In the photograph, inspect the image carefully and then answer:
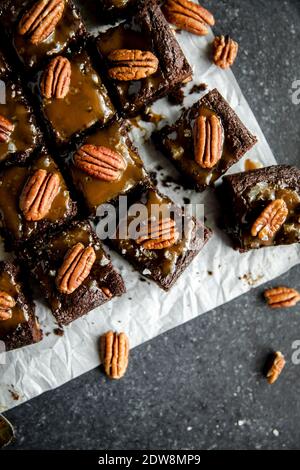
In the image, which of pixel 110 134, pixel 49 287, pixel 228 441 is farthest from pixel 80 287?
pixel 228 441

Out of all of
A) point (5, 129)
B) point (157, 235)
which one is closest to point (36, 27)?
point (5, 129)

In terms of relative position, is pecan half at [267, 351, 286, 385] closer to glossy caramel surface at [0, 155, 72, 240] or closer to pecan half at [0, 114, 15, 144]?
glossy caramel surface at [0, 155, 72, 240]

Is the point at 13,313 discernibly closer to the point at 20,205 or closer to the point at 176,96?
the point at 20,205

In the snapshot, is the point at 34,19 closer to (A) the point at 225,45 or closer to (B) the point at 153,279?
(A) the point at 225,45

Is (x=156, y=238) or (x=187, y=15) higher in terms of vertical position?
(x=187, y=15)

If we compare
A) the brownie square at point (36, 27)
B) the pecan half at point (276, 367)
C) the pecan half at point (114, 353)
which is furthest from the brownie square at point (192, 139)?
the pecan half at point (276, 367)

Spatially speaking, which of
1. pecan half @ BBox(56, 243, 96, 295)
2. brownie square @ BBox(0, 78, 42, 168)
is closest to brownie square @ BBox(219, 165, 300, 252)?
pecan half @ BBox(56, 243, 96, 295)
